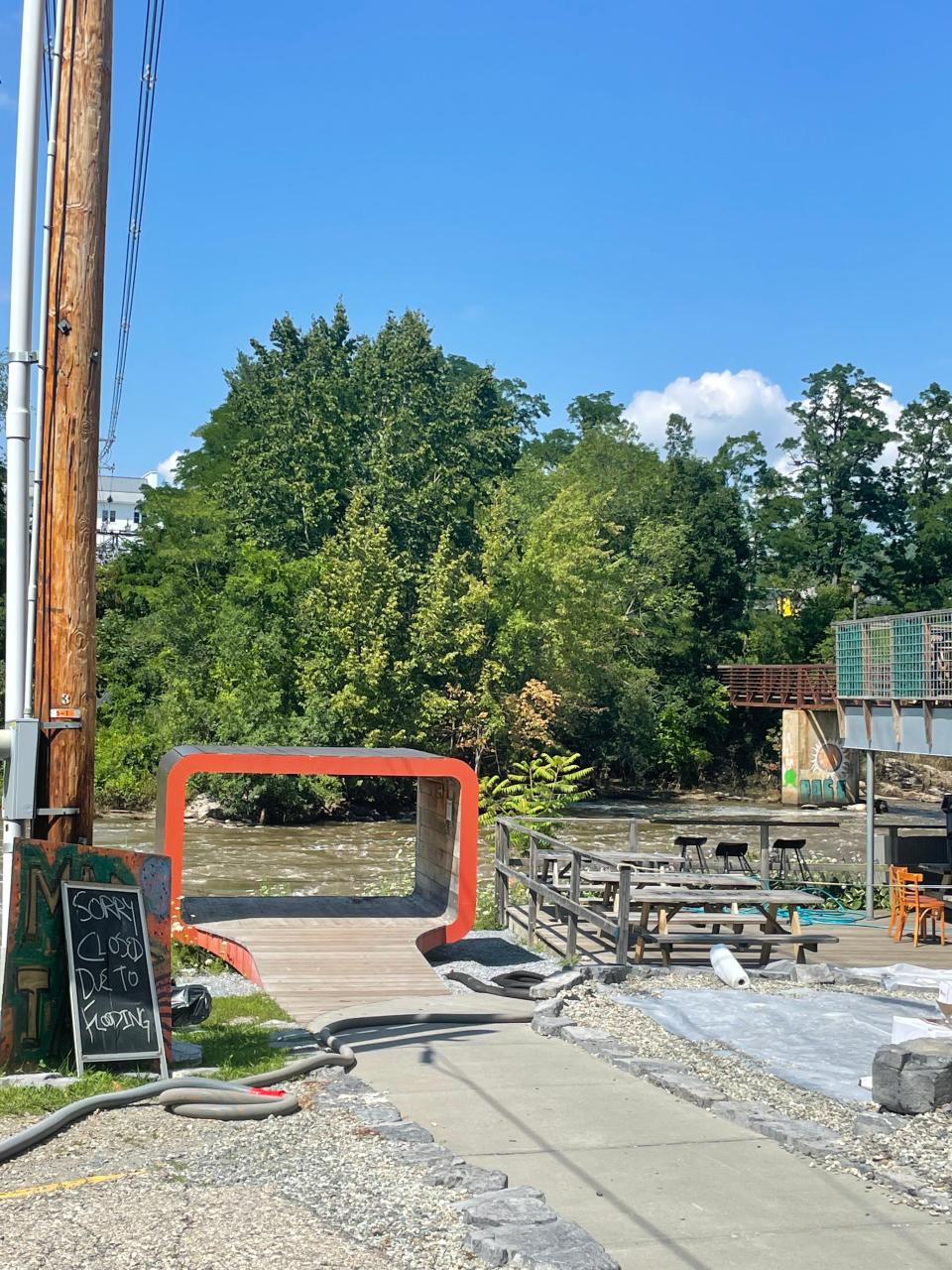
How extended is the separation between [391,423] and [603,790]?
53.5 feet

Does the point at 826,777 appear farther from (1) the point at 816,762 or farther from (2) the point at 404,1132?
(2) the point at 404,1132

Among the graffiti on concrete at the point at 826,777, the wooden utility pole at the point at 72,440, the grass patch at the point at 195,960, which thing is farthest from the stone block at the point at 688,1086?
the graffiti on concrete at the point at 826,777

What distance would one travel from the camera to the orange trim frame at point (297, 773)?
13.2 metres

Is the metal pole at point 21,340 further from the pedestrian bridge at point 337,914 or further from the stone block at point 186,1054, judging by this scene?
the pedestrian bridge at point 337,914

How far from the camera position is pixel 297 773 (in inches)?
524

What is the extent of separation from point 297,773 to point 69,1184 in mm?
7655

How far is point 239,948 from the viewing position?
1272cm

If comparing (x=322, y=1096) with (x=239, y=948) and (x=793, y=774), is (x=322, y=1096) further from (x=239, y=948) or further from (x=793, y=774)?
(x=793, y=774)

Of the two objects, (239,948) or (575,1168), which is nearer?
(575,1168)

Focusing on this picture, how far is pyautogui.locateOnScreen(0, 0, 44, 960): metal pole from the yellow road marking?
2084 mm

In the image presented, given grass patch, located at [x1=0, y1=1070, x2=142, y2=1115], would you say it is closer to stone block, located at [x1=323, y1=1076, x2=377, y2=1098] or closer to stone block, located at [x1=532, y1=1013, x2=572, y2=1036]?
stone block, located at [x1=323, y1=1076, x2=377, y2=1098]

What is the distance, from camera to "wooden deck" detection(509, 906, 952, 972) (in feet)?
45.8

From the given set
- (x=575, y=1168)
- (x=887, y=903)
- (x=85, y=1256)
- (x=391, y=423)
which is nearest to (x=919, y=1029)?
(x=575, y=1168)

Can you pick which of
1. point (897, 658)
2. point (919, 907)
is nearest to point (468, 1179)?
point (919, 907)
